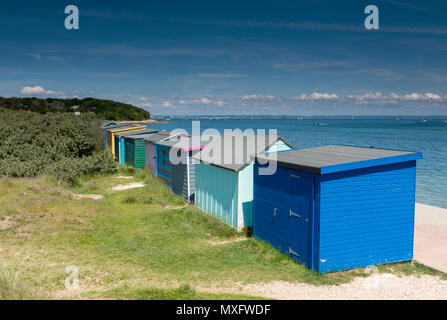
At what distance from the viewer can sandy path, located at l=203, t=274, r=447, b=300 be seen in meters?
7.30

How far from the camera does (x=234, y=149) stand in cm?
1422

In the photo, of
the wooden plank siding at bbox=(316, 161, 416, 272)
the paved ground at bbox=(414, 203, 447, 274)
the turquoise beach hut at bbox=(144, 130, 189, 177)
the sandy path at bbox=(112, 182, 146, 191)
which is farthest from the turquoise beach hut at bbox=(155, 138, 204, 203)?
the paved ground at bbox=(414, 203, 447, 274)

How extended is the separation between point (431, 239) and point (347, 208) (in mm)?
5310

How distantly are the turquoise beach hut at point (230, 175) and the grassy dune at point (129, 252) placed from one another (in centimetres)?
56

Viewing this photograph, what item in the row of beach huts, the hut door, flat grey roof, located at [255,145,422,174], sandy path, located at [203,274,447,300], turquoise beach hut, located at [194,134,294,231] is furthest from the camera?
turquoise beach hut, located at [194,134,294,231]

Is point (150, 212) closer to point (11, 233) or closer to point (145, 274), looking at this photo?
point (11, 233)

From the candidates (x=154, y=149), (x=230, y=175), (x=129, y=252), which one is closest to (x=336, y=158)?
(x=230, y=175)

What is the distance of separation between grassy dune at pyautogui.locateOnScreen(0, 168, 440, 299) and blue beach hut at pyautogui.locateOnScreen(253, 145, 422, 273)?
1.21ft

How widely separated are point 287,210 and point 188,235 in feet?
12.6

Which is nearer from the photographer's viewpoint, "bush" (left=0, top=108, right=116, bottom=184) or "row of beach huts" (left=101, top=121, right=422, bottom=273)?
"row of beach huts" (left=101, top=121, right=422, bottom=273)

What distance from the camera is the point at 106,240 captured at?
11594mm

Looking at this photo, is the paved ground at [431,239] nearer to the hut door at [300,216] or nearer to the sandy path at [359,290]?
the sandy path at [359,290]

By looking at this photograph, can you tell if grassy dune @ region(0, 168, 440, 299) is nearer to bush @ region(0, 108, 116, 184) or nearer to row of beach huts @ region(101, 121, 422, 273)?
row of beach huts @ region(101, 121, 422, 273)
